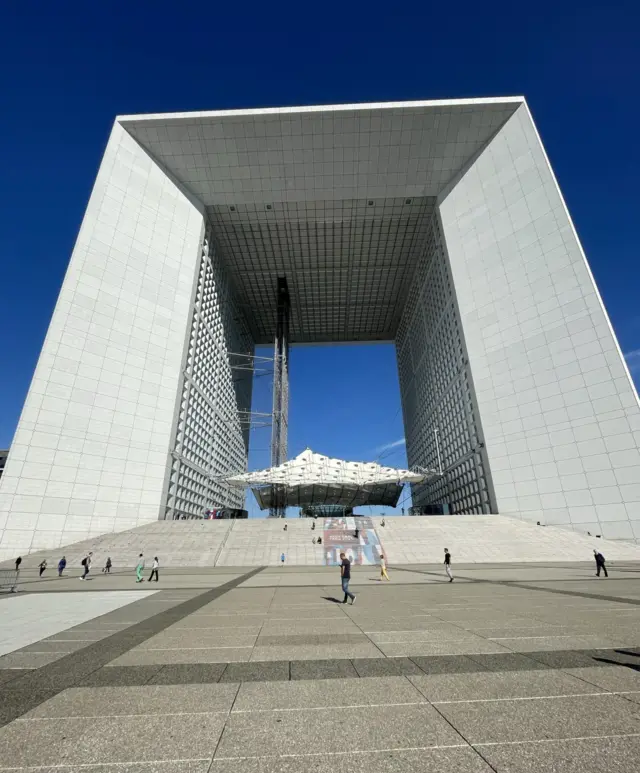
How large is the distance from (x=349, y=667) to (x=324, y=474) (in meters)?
41.3

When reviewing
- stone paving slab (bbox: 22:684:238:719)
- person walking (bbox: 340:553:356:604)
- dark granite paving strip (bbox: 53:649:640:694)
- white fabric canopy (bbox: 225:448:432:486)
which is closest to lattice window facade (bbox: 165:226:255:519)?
white fabric canopy (bbox: 225:448:432:486)

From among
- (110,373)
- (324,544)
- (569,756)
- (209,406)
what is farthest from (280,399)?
(569,756)

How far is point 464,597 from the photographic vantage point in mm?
11578

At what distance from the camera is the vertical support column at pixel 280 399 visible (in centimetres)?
5297

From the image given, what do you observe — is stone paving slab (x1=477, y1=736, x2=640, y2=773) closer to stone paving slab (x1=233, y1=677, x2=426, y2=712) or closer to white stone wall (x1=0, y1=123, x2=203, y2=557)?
stone paving slab (x1=233, y1=677, x2=426, y2=712)

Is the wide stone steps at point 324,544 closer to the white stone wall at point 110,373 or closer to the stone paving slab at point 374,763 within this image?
the white stone wall at point 110,373

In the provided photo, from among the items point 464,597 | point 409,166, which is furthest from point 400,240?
point 464,597

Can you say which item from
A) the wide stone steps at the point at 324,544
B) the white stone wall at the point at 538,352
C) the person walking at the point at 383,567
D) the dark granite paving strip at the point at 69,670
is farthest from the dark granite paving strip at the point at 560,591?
the white stone wall at the point at 538,352

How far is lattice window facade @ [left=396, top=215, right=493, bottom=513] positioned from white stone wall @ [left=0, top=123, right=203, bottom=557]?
1199 inches

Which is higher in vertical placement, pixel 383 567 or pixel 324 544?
pixel 324 544

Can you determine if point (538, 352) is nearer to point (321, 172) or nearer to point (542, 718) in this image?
point (321, 172)

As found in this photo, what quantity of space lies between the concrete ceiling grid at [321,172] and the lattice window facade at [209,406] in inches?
281

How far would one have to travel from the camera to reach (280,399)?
58625mm

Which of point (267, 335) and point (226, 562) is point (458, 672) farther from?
point (267, 335)
